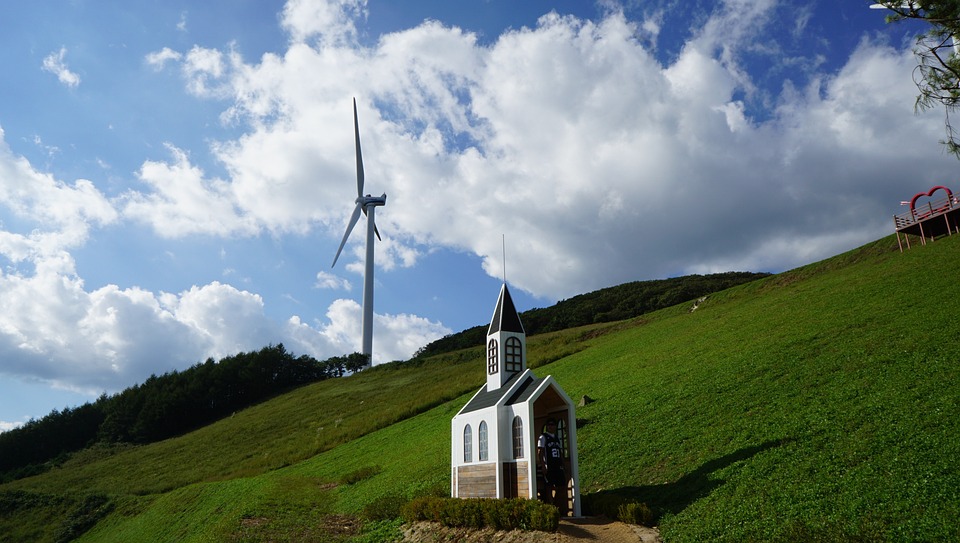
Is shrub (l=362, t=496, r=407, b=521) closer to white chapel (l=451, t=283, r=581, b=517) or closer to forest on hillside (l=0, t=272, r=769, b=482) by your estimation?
white chapel (l=451, t=283, r=581, b=517)

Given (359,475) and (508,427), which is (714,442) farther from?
(359,475)

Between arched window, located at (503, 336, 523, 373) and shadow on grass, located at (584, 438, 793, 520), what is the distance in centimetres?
597

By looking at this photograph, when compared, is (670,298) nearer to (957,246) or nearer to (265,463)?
(957,246)

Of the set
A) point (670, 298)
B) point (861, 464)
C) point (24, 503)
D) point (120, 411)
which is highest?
point (670, 298)

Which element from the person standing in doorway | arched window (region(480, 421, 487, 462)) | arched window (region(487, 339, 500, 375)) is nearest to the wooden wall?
arched window (region(480, 421, 487, 462))

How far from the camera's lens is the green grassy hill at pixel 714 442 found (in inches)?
584

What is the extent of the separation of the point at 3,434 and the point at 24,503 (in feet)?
198

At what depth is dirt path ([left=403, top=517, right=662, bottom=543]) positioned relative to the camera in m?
15.5

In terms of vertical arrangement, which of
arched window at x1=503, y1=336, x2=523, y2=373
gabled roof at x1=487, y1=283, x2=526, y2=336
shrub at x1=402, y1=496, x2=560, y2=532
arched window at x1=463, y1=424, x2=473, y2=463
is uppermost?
gabled roof at x1=487, y1=283, x2=526, y2=336

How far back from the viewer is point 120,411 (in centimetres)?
9600

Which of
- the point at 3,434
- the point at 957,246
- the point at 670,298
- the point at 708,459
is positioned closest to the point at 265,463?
the point at 708,459

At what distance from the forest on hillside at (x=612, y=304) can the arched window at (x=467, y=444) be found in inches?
2482

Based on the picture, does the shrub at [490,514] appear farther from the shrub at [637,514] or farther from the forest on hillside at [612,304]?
the forest on hillside at [612,304]

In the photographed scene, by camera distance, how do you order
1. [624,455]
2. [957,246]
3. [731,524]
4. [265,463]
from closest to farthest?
[731,524] → [624,455] → [957,246] → [265,463]
